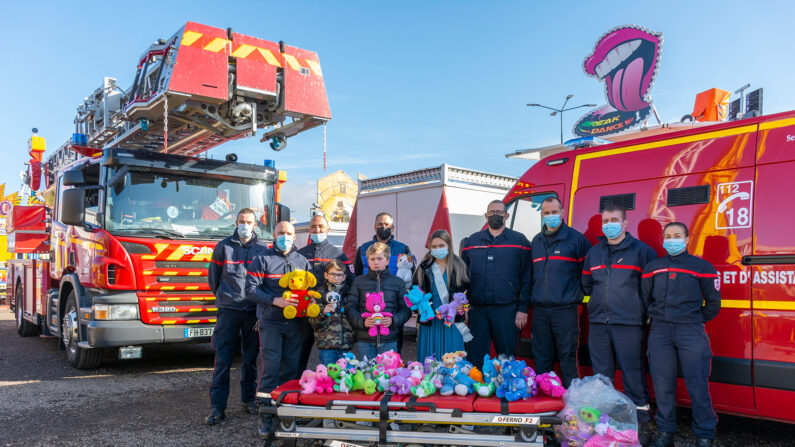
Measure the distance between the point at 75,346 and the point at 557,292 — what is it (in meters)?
6.32

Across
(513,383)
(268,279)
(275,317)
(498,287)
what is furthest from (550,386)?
(268,279)

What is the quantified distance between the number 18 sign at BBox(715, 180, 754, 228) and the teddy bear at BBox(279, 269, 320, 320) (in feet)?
10.3

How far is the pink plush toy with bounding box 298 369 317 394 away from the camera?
3.97m

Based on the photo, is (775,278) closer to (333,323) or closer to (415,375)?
(415,375)

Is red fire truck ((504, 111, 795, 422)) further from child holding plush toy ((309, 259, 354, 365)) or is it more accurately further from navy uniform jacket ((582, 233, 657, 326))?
child holding plush toy ((309, 259, 354, 365))

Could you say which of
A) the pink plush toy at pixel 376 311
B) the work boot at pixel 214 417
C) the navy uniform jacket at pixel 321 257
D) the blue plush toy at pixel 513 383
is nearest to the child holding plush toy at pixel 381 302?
the pink plush toy at pixel 376 311

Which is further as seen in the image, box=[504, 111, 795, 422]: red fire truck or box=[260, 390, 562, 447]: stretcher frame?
box=[504, 111, 795, 422]: red fire truck

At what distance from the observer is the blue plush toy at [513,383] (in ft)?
12.1

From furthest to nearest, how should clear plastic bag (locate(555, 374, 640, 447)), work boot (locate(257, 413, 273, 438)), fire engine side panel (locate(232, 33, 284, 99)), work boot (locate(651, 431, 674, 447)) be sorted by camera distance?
fire engine side panel (locate(232, 33, 284, 99))
work boot (locate(257, 413, 273, 438))
work boot (locate(651, 431, 674, 447))
clear plastic bag (locate(555, 374, 640, 447))

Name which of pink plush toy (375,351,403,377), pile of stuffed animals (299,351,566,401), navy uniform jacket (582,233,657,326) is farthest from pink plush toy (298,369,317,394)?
navy uniform jacket (582,233,657,326)

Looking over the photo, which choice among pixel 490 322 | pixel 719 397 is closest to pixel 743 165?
pixel 719 397

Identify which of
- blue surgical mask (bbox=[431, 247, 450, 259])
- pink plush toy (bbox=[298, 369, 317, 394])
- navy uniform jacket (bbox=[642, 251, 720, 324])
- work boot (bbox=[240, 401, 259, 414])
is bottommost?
work boot (bbox=[240, 401, 259, 414])

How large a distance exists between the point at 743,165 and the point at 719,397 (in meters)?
1.68

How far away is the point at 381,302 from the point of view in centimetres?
462
